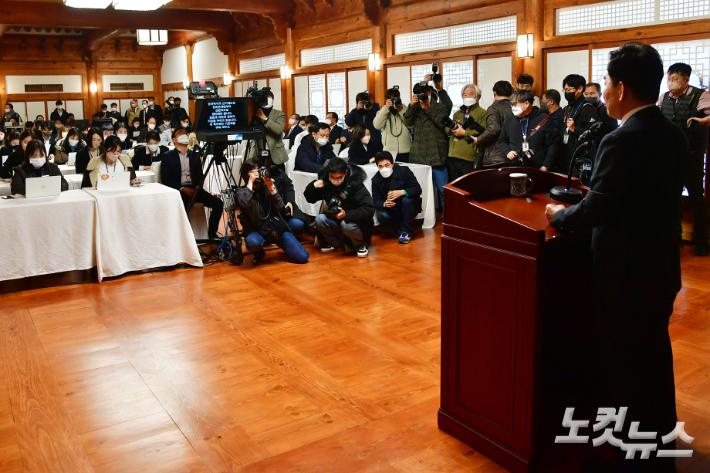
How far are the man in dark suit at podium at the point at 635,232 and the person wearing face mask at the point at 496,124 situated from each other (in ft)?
13.0

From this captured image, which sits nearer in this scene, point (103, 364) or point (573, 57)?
point (103, 364)

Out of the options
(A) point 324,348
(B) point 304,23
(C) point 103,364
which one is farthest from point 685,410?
(B) point 304,23

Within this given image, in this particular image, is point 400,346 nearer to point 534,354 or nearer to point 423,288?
point 423,288

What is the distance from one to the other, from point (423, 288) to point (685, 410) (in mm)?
2033

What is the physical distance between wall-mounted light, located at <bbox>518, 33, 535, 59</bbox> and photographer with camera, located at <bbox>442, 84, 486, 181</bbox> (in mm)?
713

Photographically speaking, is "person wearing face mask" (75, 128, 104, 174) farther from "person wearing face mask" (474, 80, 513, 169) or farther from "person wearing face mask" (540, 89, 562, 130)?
"person wearing face mask" (540, 89, 562, 130)

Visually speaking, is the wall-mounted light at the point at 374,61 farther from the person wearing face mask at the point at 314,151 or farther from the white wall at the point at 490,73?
the person wearing face mask at the point at 314,151

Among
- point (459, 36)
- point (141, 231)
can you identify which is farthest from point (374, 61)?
point (141, 231)

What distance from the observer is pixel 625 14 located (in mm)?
5836

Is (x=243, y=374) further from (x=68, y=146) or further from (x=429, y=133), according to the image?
(x=68, y=146)

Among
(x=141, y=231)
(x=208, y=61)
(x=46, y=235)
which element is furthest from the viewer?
(x=208, y=61)

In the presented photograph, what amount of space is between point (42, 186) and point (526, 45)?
4.74 metres

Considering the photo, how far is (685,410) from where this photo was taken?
2.50 m

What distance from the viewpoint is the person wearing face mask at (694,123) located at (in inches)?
193
